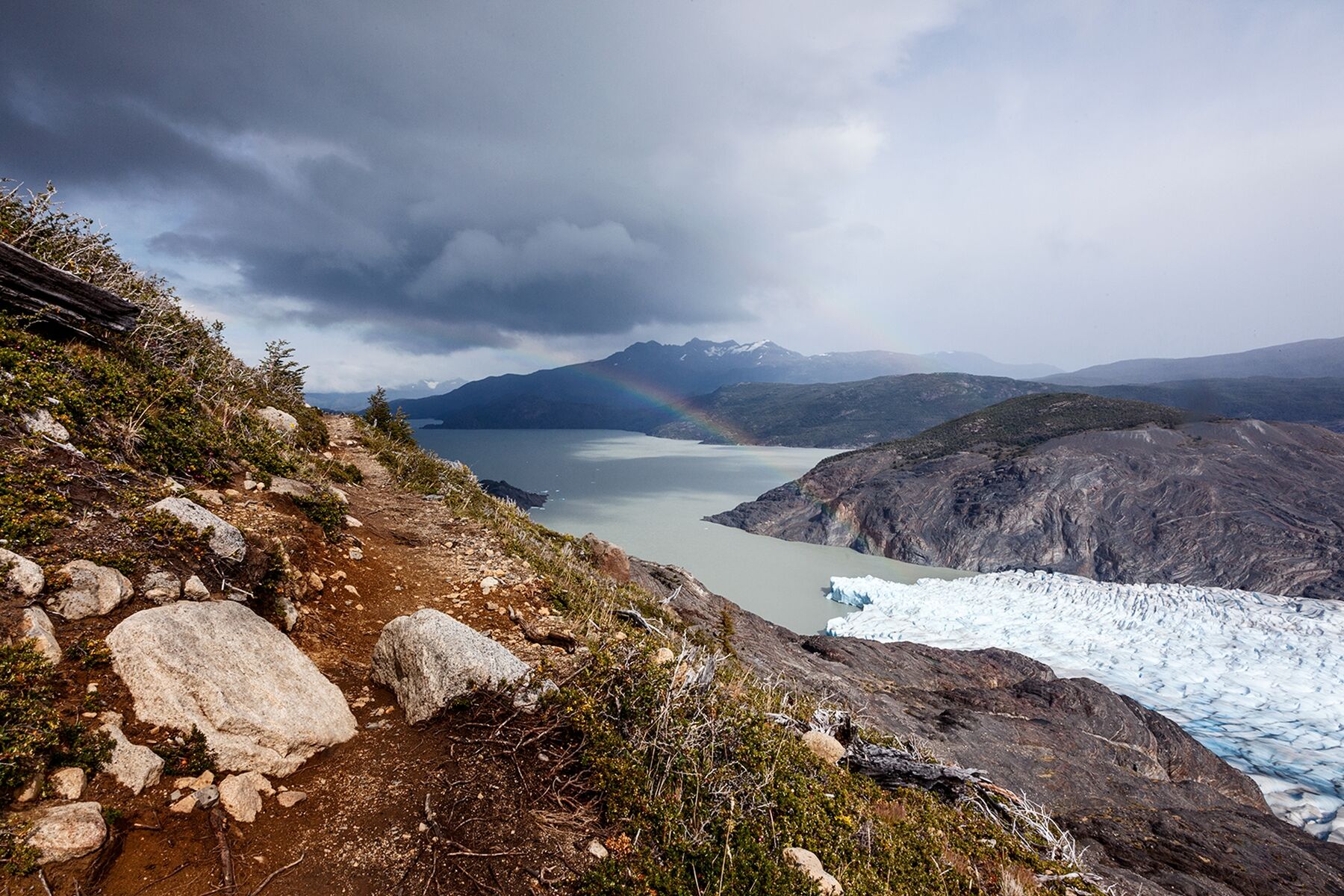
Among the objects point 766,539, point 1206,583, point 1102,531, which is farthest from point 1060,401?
point 766,539

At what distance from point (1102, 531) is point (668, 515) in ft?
120

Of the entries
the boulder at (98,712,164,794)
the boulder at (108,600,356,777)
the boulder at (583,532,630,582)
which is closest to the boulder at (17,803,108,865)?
the boulder at (98,712,164,794)

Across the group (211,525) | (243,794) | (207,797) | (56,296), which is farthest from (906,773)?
(56,296)

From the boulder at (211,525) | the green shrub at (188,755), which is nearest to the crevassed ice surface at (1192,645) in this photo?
the green shrub at (188,755)

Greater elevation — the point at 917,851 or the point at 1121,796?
the point at 917,851

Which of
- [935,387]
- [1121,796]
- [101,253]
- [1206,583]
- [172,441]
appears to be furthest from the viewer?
[935,387]

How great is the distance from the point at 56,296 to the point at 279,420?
14.8ft

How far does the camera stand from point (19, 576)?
9.99ft

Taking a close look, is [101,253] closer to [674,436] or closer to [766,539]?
[766,539]

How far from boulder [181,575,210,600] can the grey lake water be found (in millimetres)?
29376

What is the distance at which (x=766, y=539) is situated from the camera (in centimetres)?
4712

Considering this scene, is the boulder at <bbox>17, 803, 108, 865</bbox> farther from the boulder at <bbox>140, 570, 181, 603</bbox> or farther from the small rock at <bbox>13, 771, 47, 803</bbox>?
the boulder at <bbox>140, 570, 181, 603</bbox>

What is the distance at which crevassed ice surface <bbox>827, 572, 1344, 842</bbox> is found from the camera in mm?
17109

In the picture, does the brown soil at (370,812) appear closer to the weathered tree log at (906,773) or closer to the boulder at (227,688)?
the boulder at (227,688)
